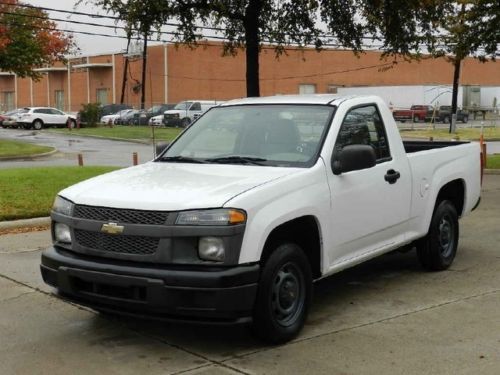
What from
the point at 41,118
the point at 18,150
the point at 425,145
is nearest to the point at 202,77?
the point at 41,118

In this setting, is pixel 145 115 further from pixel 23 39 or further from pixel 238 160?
pixel 238 160

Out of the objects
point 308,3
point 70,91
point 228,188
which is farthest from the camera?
point 70,91

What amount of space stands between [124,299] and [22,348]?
954 mm

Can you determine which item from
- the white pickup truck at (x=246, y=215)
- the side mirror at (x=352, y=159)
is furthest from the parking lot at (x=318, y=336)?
the side mirror at (x=352, y=159)

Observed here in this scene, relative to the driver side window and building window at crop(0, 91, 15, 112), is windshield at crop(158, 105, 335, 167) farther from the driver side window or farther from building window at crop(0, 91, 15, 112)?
building window at crop(0, 91, 15, 112)

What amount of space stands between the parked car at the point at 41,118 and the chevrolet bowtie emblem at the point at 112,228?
42876 mm

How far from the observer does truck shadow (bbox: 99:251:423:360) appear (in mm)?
4723

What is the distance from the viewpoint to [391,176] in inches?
231

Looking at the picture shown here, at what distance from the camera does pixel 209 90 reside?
61.2 metres

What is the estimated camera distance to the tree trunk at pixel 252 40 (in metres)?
13.3

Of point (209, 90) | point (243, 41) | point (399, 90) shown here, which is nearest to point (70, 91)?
point (209, 90)

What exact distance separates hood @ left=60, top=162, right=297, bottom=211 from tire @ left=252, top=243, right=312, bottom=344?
55cm

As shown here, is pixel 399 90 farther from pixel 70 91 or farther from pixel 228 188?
pixel 228 188

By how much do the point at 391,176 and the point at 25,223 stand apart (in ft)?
18.0
